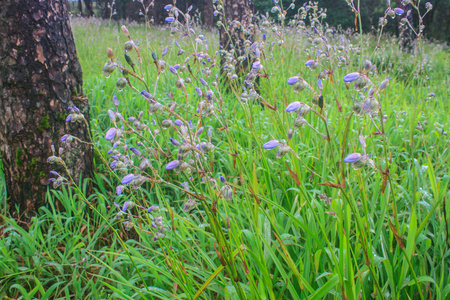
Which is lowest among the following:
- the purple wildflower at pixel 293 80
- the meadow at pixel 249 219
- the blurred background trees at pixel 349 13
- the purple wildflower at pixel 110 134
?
the meadow at pixel 249 219

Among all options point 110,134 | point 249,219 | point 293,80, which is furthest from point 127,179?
point 293,80

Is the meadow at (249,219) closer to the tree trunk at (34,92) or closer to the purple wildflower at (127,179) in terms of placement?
the purple wildflower at (127,179)

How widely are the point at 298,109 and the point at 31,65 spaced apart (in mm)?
1803

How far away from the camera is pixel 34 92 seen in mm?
1862

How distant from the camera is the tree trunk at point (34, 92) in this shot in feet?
5.92

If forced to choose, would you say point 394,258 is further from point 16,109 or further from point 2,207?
point 2,207

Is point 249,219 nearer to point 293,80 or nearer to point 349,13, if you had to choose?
point 293,80

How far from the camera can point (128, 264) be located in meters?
1.64

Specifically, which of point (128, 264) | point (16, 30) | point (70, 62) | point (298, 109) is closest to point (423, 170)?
point (298, 109)

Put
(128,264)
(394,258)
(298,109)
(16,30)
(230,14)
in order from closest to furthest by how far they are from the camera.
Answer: (298,109)
(394,258)
(128,264)
(16,30)
(230,14)

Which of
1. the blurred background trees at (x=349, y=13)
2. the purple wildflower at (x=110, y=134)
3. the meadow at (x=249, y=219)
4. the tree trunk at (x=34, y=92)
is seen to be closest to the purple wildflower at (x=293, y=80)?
the meadow at (x=249, y=219)

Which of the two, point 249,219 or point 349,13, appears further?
point 349,13

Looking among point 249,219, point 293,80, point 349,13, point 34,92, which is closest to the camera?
point 293,80

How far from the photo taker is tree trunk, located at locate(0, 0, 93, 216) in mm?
1805
